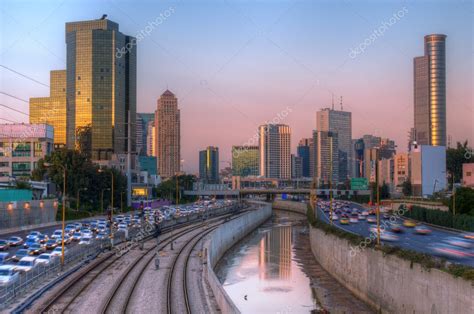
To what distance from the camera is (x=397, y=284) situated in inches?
1409

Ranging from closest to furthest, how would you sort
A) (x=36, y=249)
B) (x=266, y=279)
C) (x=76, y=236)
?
(x=36, y=249) → (x=266, y=279) → (x=76, y=236)

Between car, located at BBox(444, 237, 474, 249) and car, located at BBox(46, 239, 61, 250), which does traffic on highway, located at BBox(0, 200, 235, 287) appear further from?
car, located at BBox(444, 237, 474, 249)

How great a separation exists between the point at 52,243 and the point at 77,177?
4606 cm

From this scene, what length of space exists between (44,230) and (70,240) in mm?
13619

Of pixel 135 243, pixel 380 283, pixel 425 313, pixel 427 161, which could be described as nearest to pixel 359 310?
pixel 380 283

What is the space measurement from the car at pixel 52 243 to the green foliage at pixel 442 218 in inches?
1920

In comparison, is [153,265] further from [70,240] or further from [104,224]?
[104,224]

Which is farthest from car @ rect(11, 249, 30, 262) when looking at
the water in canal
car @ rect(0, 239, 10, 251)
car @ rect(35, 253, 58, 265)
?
the water in canal

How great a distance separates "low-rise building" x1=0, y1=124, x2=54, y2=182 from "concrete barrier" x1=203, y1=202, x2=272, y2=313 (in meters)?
53.7

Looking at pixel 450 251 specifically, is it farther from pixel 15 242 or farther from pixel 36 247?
pixel 15 242

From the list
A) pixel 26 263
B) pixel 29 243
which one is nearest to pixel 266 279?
Answer: pixel 26 263

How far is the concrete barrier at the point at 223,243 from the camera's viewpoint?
103ft

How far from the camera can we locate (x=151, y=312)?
105 feet

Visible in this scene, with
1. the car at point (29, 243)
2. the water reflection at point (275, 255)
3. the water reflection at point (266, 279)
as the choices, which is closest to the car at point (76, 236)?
the car at point (29, 243)
